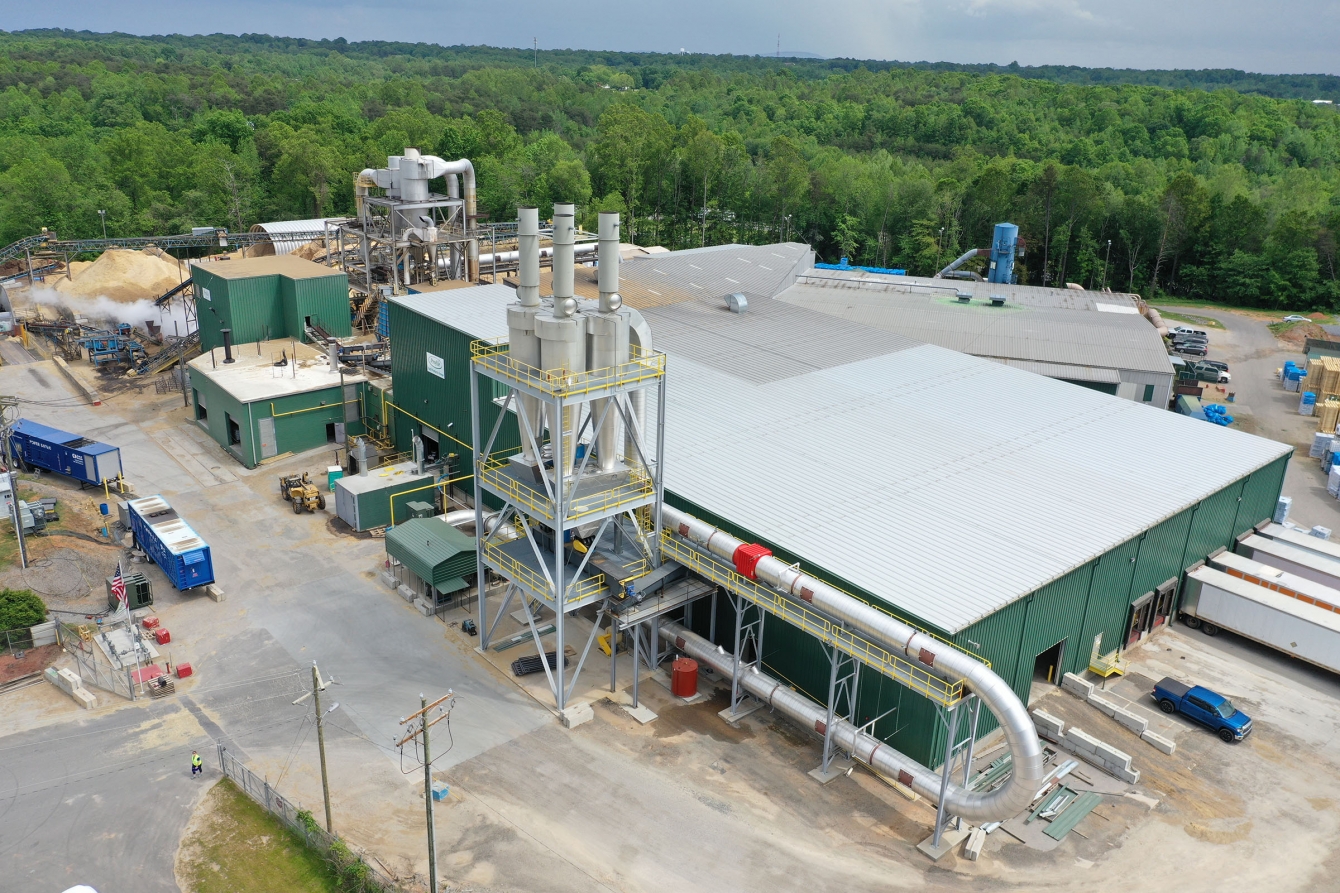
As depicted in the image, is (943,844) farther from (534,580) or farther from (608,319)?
(608,319)

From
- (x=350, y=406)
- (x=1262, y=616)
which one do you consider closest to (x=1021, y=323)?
(x=1262, y=616)

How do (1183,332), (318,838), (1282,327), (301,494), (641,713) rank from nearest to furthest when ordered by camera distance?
(318,838) < (641,713) < (301,494) < (1183,332) < (1282,327)

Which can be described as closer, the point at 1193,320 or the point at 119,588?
the point at 119,588

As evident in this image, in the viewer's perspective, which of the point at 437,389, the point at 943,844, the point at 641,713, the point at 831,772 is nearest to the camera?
the point at 943,844

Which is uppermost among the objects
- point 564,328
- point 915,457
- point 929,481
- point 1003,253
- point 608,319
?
point 608,319

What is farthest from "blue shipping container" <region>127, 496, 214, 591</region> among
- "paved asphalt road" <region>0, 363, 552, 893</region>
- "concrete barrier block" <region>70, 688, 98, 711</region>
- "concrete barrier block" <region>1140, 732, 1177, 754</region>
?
"concrete barrier block" <region>1140, 732, 1177, 754</region>

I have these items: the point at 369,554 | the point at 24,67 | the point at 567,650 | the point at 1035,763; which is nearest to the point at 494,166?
the point at 369,554

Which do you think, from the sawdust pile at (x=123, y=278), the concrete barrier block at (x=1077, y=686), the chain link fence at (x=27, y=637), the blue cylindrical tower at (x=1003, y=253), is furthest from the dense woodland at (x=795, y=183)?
the concrete barrier block at (x=1077, y=686)
